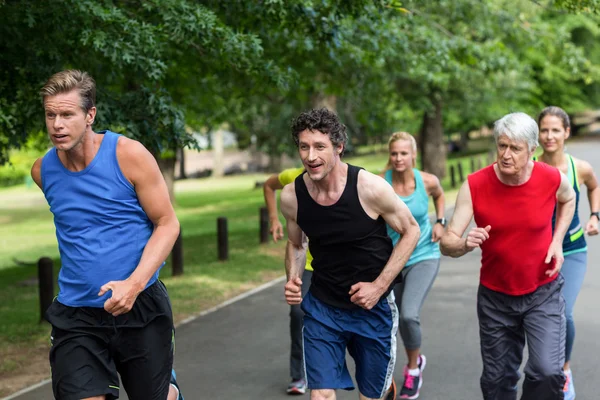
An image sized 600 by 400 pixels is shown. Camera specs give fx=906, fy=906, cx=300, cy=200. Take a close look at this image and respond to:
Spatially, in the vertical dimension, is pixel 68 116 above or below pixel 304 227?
above

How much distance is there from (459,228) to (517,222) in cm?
31

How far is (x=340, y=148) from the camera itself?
4465 millimetres

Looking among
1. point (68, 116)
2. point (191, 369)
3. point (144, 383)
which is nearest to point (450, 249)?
point (144, 383)

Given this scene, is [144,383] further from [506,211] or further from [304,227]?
[506,211]

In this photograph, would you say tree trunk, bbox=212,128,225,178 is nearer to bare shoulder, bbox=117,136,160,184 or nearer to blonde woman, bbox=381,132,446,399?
blonde woman, bbox=381,132,446,399

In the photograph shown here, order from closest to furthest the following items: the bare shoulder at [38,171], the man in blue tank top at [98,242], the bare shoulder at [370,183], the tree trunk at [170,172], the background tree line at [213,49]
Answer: the man in blue tank top at [98,242], the bare shoulder at [38,171], the bare shoulder at [370,183], the background tree line at [213,49], the tree trunk at [170,172]

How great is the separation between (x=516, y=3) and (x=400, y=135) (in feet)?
59.4

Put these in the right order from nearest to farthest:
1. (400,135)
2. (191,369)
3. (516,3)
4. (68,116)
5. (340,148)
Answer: (68,116), (340,148), (400,135), (191,369), (516,3)

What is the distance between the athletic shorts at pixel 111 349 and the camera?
13.2 feet

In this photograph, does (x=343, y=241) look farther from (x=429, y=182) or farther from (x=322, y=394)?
(x=429, y=182)

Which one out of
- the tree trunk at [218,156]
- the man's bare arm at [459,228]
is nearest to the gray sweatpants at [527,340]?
the man's bare arm at [459,228]

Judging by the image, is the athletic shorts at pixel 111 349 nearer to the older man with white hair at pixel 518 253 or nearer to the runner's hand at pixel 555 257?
the older man with white hair at pixel 518 253

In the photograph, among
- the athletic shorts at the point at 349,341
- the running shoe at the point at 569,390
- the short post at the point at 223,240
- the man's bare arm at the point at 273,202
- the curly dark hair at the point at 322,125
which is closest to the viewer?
the curly dark hair at the point at 322,125

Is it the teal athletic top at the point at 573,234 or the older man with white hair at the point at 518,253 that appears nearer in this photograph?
the older man with white hair at the point at 518,253
